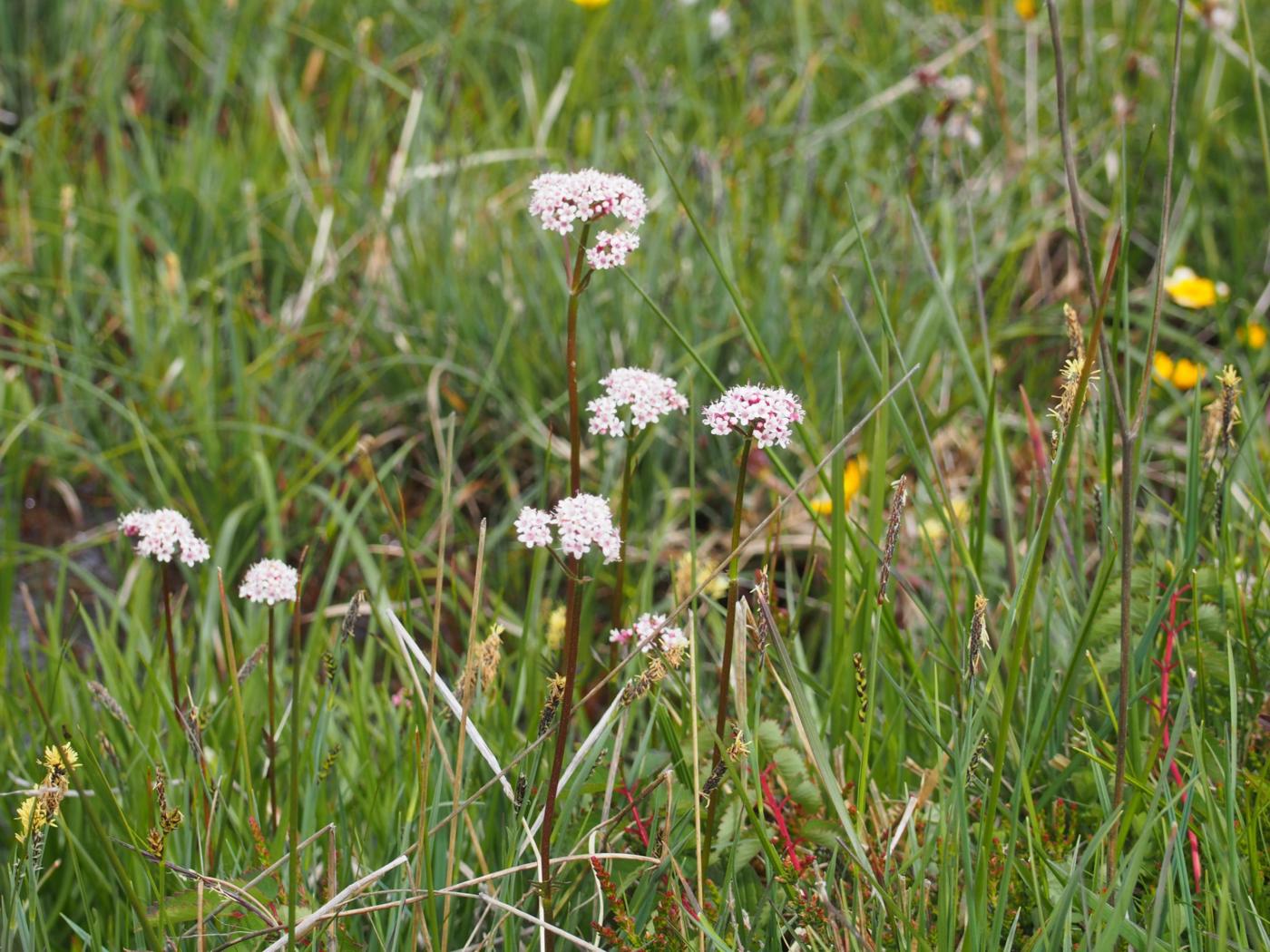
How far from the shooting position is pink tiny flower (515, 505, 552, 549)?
1.04m

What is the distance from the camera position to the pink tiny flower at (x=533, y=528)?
1040 mm

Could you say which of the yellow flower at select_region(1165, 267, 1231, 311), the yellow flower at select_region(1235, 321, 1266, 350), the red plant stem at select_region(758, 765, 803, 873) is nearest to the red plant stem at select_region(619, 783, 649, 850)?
the red plant stem at select_region(758, 765, 803, 873)

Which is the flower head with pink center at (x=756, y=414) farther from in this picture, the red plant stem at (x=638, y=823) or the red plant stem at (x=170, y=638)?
the red plant stem at (x=170, y=638)

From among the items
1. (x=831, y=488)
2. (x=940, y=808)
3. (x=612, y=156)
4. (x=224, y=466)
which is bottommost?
(x=224, y=466)

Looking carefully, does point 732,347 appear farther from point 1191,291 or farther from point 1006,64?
point 1006,64

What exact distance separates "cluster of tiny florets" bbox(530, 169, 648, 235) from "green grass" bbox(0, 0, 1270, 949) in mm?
84

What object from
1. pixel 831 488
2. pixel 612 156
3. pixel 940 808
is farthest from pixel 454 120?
pixel 940 808

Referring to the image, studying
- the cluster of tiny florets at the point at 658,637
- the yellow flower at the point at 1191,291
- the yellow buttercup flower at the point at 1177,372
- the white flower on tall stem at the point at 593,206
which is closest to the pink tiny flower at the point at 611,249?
the white flower on tall stem at the point at 593,206

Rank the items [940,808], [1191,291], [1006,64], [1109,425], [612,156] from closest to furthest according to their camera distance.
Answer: [940,808], [1109,425], [1191,291], [612,156], [1006,64]

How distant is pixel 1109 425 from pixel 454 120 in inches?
99.5

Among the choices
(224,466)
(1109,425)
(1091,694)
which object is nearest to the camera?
(1109,425)

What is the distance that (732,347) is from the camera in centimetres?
271

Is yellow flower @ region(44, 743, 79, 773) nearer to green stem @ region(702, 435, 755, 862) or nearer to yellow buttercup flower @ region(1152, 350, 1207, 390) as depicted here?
green stem @ region(702, 435, 755, 862)

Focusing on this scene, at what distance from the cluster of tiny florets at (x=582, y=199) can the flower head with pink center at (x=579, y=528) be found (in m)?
0.25
